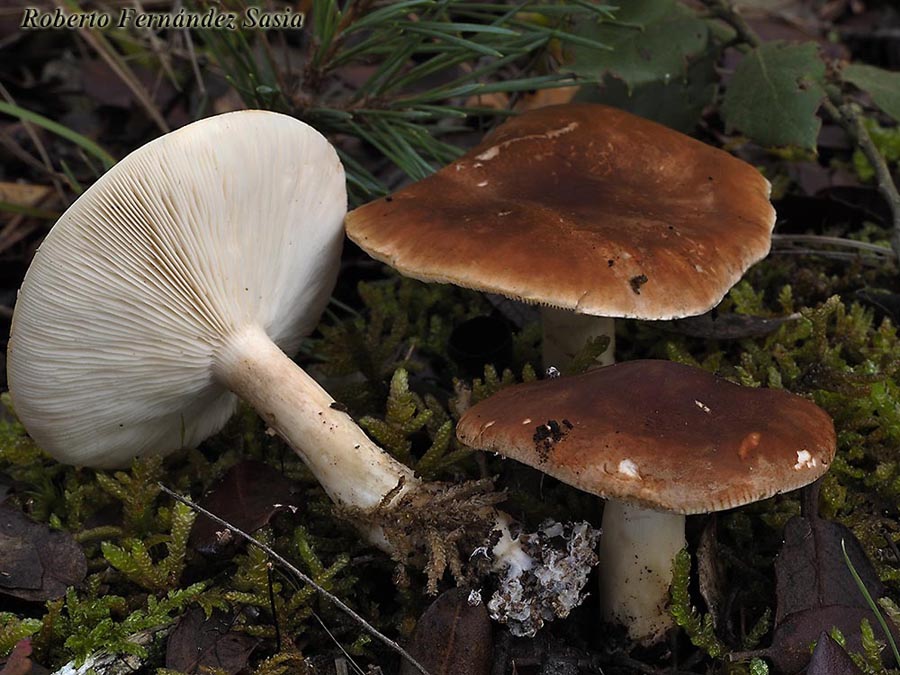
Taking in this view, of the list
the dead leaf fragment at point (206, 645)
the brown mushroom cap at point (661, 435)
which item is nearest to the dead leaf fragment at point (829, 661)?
the brown mushroom cap at point (661, 435)

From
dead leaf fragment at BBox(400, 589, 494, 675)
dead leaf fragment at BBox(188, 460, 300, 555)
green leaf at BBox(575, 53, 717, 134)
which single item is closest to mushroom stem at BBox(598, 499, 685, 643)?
dead leaf fragment at BBox(400, 589, 494, 675)

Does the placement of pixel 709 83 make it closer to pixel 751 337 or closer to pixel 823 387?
pixel 751 337

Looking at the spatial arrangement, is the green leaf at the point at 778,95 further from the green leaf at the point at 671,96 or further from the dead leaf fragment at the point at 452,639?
the dead leaf fragment at the point at 452,639

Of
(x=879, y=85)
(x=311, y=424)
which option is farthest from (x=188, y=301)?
(x=879, y=85)

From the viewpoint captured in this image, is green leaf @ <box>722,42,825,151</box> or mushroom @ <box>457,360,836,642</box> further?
green leaf @ <box>722,42,825,151</box>

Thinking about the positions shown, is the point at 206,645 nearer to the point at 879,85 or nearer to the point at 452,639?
the point at 452,639

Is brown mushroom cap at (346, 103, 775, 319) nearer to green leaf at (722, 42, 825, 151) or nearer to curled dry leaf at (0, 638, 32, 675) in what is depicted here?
green leaf at (722, 42, 825, 151)
